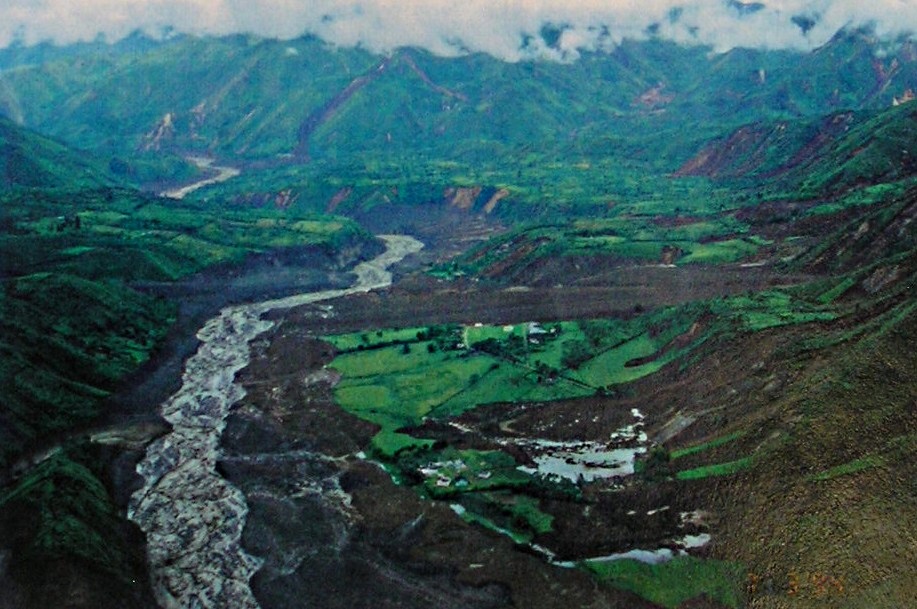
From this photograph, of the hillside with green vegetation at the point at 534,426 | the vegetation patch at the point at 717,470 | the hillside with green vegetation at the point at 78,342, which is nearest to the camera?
the hillside with green vegetation at the point at 534,426

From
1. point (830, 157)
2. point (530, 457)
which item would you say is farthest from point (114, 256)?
point (830, 157)

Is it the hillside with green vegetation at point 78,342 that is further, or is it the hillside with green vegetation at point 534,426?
the hillside with green vegetation at point 78,342

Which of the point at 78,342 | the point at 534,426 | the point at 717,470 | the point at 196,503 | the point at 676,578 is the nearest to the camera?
the point at 676,578

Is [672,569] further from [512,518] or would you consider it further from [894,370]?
[894,370]

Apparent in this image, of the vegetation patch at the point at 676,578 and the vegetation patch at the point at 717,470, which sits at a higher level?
the vegetation patch at the point at 717,470

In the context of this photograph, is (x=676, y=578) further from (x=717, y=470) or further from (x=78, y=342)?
(x=78, y=342)

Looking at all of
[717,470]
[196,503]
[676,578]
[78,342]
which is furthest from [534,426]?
[78,342]

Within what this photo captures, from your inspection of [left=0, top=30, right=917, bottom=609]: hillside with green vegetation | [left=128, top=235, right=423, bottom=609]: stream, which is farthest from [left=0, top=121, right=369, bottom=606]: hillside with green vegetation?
[left=128, top=235, right=423, bottom=609]: stream

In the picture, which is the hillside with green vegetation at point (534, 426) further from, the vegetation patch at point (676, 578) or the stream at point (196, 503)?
the stream at point (196, 503)

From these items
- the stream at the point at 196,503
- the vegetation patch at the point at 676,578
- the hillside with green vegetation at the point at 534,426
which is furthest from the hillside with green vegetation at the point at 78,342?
the vegetation patch at the point at 676,578

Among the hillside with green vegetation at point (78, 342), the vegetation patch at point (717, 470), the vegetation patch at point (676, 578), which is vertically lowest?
the hillside with green vegetation at point (78, 342)
